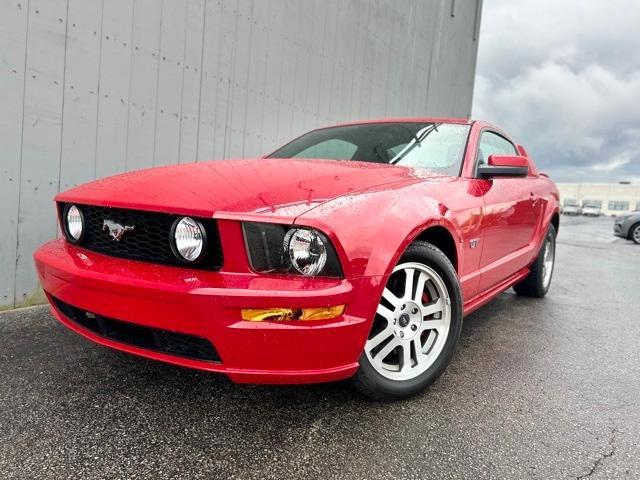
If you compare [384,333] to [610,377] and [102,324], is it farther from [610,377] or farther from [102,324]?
[610,377]

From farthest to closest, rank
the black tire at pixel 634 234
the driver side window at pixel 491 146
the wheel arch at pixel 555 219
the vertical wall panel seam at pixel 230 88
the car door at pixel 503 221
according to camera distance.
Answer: the black tire at pixel 634 234 → the vertical wall panel seam at pixel 230 88 → the wheel arch at pixel 555 219 → the driver side window at pixel 491 146 → the car door at pixel 503 221

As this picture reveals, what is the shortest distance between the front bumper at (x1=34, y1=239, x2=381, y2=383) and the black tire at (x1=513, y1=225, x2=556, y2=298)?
2703 mm

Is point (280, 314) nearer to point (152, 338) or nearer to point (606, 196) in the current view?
point (152, 338)

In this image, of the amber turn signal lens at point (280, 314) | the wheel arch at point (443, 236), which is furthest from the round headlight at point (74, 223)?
the wheel arch at point (443, 236)

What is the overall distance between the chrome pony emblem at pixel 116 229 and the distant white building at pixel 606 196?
63766mm

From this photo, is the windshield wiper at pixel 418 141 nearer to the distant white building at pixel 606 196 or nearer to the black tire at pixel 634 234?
the black tire at pixel 634 234

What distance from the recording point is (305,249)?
4.85 feet

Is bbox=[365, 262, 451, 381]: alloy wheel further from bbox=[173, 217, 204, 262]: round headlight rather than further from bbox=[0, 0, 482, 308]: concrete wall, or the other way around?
bbox=[0, 0, 482, 308]: concrete wall

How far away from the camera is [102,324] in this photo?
5.49 ft

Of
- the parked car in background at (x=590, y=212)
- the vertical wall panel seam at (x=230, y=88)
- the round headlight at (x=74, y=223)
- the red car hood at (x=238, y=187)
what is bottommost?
the parked car in background at (x=590, y=212)

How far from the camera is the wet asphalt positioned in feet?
4.75

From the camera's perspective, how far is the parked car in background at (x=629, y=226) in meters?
12.8

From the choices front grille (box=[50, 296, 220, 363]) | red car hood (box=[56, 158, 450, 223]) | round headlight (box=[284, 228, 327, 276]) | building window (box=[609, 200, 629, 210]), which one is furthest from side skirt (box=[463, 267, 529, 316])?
building window (box=[609, 200, 629, 210])

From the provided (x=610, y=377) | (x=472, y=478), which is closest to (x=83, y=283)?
(x=472, y=478)
